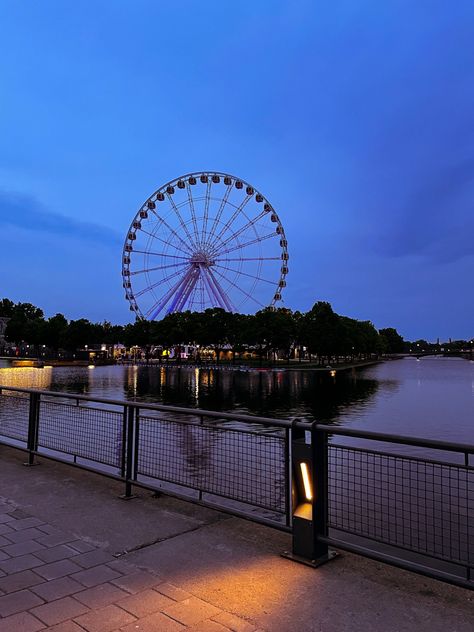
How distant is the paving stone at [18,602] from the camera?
12.8 feet

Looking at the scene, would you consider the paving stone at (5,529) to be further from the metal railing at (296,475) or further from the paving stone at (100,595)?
the paving stone at (100,595)

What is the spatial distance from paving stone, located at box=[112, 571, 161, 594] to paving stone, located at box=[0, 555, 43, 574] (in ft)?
2.79

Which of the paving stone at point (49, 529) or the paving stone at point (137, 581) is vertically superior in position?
the paving stone at point (49, 529)

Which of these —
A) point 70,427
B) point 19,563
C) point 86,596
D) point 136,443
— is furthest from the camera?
point 70,427

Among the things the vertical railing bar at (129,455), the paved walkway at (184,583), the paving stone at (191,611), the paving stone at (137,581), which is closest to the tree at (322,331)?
the vertical railing bar at (129,455)

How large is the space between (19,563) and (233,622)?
6.90 feet

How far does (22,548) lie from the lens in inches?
199

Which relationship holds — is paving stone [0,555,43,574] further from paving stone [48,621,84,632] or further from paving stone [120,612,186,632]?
paving stone [120,612,186,632]

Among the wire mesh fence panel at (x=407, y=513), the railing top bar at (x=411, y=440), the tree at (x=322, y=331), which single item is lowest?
the wire mesh fence panel at (x=407, y=513)

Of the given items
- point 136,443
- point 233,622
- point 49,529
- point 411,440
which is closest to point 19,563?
point 49,529

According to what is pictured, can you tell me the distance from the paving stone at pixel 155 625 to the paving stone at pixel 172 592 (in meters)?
0.29

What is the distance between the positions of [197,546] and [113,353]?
554ft

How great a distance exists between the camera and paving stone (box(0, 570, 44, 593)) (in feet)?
14.0

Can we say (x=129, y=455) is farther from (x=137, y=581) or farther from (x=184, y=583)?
(x=184, y=583)
